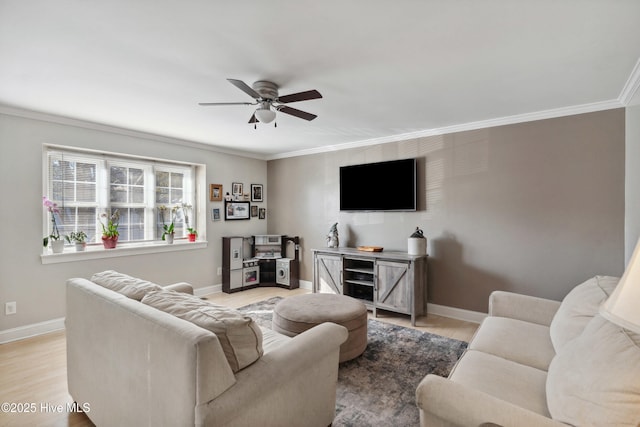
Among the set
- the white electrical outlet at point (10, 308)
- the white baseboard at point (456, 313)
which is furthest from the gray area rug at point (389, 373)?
the white electrical outlet at point (10, 308)

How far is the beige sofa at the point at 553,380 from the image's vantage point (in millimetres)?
1085

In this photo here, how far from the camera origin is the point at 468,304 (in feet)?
12.5

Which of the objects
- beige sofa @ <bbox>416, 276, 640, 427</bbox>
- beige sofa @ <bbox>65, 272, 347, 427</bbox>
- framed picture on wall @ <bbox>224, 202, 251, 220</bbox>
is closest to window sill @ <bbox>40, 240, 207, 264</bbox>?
framed picture on wall @ <bbox>224, 202, 251, 220</bbox>

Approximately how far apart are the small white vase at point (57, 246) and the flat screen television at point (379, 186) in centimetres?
358

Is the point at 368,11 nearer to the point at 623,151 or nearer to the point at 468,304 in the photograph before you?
the point at 623,151

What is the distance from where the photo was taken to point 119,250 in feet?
13.1

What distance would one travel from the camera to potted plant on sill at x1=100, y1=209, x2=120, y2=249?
3951 millimetres

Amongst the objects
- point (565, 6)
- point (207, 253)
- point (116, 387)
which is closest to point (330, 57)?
point (565, 6)

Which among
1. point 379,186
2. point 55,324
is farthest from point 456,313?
point 55,324

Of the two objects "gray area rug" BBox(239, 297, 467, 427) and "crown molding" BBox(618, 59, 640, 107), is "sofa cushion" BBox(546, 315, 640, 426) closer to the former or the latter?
"gray area rug" BBox(239, 297, 467, 427)

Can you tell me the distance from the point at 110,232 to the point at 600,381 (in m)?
4.68

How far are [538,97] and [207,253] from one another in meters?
4.74

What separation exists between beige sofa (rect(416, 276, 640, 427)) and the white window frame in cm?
405

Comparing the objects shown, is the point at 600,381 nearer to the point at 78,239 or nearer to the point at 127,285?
the point at 127,285
